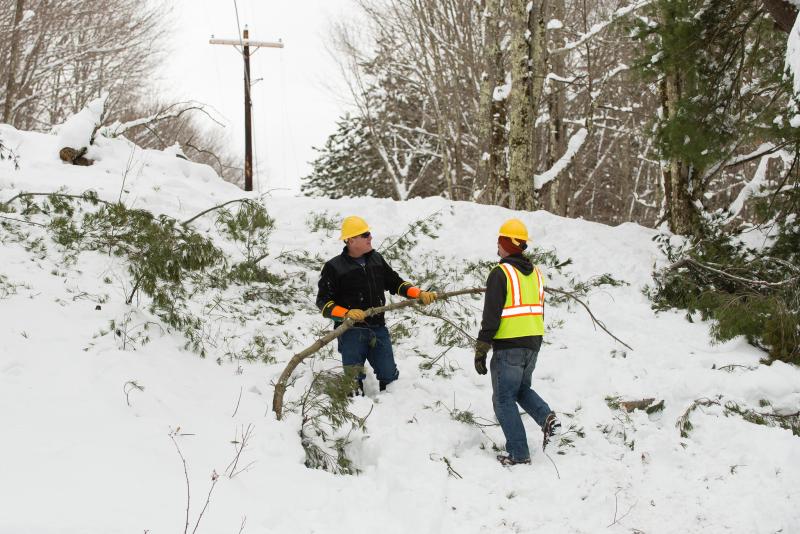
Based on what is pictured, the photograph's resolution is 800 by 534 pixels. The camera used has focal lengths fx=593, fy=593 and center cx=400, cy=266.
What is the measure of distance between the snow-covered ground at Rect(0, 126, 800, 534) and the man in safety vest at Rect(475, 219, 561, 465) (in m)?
0.28

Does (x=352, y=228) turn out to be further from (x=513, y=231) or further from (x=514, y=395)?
(x=514, y=395)

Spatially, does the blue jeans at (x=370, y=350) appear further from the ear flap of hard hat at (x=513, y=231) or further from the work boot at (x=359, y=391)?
the ear flap of hard hat at (x=513, y=231)

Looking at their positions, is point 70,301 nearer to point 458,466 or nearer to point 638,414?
point 458,466

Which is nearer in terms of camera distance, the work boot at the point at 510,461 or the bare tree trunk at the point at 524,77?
the work boot at the point at 510,461

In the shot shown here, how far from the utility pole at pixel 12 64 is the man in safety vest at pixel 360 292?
15.8 metres

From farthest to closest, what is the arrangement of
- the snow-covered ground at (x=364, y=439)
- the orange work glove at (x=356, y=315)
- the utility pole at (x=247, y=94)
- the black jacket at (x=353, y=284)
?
1. the utility pole at (x=247, y=94)
2. the black jacket at (x=353, y=284)
3. the orange work glove at (x=356, y=315)
4. the snow-covered ground at (x=364, y=439)

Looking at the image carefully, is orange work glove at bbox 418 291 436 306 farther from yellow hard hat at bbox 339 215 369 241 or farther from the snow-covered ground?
the snow-covered ground

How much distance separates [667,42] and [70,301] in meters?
8.04

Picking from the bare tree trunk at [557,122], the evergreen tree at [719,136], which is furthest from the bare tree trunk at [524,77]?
the bare tree trunk at [557,122]

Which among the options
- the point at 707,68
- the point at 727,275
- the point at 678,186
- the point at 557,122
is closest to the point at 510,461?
the point at 727,275

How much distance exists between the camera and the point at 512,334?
4.71 m

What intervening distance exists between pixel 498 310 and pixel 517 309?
166 mm

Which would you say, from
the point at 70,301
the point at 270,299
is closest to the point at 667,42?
the point at 270,299

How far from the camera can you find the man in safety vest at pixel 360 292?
551 centimetres
